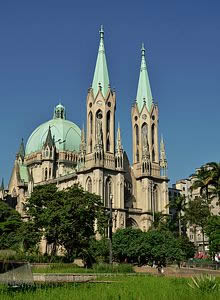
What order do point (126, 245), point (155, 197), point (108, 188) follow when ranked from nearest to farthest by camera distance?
1. point (126, 245)
2. point (108, 188)
3. point (155, 197)

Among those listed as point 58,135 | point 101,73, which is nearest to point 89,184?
point 101,73

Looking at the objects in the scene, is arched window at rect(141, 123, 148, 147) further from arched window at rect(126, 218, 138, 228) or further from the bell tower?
arched window at rect(126, 218, 138, 228)

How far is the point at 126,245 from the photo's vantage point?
49.2 m

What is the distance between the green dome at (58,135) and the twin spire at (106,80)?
68.8ft

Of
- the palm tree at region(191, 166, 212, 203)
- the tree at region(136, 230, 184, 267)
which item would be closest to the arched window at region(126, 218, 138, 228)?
the palm tree at region(191, 166, 212, 203)

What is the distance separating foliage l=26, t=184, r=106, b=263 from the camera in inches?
1654

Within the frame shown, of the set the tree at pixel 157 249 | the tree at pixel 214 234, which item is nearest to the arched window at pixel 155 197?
the tree at pixel 214 234

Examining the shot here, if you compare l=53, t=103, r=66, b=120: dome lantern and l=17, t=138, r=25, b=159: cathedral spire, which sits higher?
l=53, t=103, r=66, b=120: dome lantern

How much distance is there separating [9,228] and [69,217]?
27243 millimetres

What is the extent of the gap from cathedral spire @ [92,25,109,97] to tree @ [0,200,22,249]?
23.6m

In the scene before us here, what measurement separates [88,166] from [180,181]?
5274cm

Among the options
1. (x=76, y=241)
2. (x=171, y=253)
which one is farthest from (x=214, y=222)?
(x=76, y=241)

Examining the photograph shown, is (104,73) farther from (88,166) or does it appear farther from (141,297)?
Answer: (141,297)

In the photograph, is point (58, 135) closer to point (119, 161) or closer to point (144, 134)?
point (144, 134)
